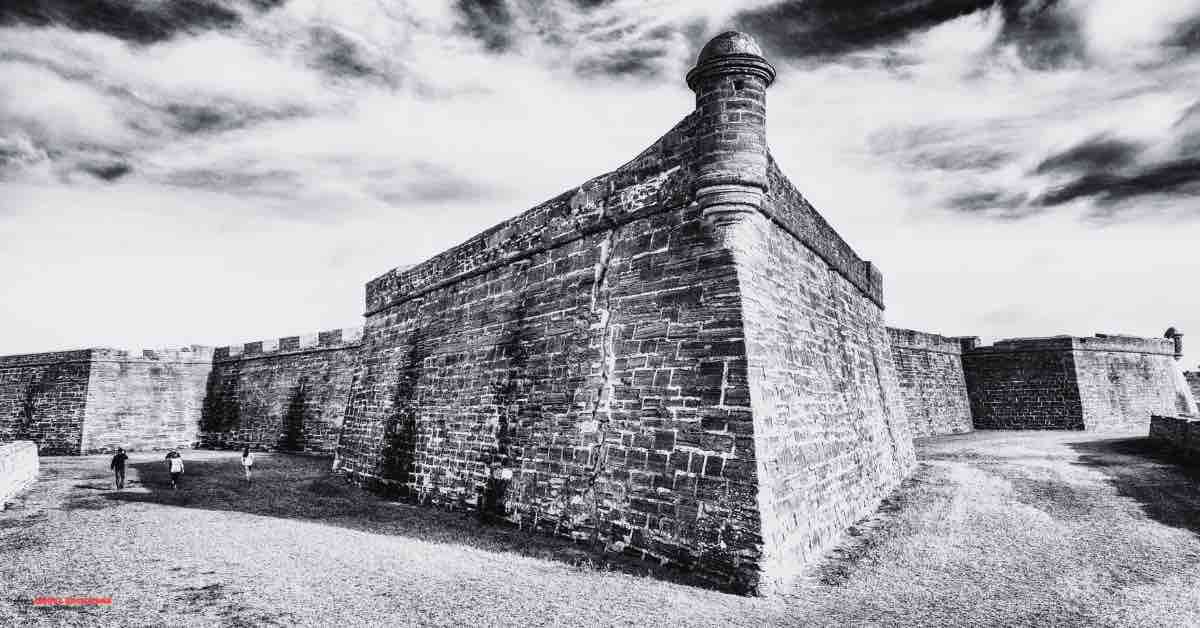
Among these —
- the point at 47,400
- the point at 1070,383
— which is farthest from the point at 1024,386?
the point at 47,400

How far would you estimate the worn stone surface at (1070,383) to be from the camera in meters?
23.4

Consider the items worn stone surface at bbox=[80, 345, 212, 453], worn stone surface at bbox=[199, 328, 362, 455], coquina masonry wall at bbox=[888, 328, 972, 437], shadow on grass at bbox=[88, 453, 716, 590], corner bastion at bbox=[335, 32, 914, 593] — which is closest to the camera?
corner bastion at bbox=[335, 32, 914, 593]

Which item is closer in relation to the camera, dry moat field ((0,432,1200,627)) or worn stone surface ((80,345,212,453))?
dry moat field ((0,432,1200,627))

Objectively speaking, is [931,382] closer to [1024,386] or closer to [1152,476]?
[1024,386]

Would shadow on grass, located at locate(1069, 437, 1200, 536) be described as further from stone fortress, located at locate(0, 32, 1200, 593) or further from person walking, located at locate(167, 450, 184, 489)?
person walking, located at locate(167, 450, 184, 489)

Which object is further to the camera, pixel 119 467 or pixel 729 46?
pixel 119 467

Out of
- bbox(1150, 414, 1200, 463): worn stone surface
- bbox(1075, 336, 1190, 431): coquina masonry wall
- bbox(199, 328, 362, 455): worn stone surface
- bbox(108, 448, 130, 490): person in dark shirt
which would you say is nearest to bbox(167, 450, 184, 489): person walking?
bbox(108, 448, 130, 490): person in dark shirt

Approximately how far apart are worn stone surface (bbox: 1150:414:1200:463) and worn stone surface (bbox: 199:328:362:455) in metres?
22.4

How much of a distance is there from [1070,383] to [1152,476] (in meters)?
14.0

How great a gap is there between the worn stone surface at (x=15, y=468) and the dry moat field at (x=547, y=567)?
1.51 ft

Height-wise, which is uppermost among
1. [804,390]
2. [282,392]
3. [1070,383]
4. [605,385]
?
[282,392]

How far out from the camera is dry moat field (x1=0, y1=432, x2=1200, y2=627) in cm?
547

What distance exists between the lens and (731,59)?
740 centimetres

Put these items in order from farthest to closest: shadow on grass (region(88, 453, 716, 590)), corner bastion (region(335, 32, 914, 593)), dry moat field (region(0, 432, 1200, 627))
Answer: shadow on grass (region(88, 453, 716, 590)), corner bastion (region(335, 32, 914, 593)), dry moat field (region(0, 432, 1200, 627))
